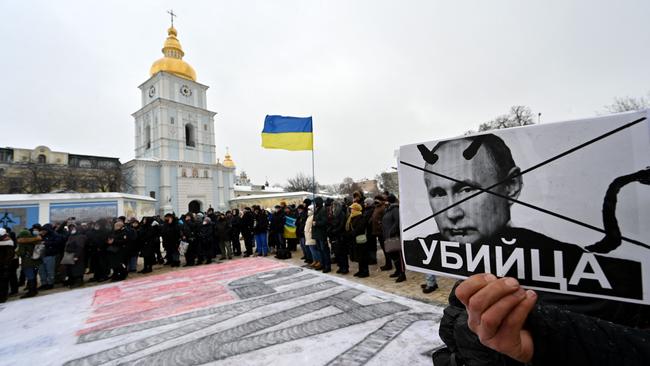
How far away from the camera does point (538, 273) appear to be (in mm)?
1353

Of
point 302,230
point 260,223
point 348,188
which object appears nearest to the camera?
point 302,230

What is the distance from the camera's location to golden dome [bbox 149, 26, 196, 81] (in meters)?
37.4

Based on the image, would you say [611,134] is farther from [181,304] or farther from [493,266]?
[181,304]

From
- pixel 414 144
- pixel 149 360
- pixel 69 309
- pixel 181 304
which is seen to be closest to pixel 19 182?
pixel 69 309

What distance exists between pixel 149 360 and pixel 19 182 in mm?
38614

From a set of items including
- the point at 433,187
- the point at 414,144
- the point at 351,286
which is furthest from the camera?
the point at 351,286

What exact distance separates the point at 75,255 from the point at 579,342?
10.0 meters

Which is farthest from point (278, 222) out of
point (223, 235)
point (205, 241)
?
point (205, 241)

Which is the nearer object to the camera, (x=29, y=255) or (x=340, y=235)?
(x=29, y=255)

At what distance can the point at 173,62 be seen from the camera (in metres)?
37.9

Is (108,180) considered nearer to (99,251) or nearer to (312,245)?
(99,251)

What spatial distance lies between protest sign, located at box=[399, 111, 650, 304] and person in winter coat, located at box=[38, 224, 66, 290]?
32.6 ft

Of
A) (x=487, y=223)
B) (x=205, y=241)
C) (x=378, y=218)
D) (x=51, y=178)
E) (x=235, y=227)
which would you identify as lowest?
(x=205, y=241)

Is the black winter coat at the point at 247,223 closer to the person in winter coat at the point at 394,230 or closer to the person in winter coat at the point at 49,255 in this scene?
the person in winter coat at the point at 49,255
